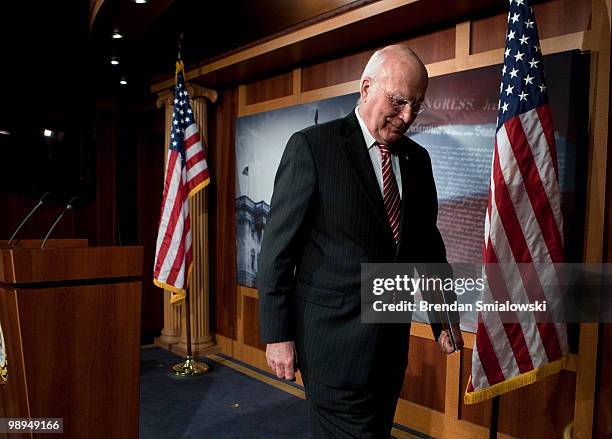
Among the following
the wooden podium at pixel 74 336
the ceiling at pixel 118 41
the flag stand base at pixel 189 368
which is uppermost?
the ceiling at pixel 118 41

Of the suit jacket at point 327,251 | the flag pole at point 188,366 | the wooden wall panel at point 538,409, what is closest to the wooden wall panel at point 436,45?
the suit jacket at point 327,251

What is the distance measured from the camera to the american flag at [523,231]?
6.27ft

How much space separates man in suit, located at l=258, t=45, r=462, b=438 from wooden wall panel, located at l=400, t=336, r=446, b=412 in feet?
4.77

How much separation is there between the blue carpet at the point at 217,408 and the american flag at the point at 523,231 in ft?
4.13

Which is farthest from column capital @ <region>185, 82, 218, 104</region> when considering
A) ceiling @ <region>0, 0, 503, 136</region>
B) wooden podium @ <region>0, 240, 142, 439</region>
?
wooden podium @ <region>0, 240, 142, 439</region>

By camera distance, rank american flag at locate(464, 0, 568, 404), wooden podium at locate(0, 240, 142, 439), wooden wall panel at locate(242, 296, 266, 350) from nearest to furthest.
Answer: wooden podium at locate(0, 240, 142, 439) → american flag at locate(464, 0, 568, 404) → wooden wall panel at locate(242, 296, 266, 350)

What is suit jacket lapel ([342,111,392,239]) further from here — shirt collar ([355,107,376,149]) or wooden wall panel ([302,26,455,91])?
wooden wall panel ([302,26,455,91])

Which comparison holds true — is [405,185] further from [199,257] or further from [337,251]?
[199,257]

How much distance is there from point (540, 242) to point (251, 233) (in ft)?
7.60

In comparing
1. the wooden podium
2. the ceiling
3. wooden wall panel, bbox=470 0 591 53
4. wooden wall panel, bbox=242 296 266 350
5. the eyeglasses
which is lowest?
wooden wall panel, bbox=242 296 266 350

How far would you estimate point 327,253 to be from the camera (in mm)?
1304

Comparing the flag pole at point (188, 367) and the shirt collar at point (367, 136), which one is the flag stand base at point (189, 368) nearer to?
the flag pole at point (188, 367)

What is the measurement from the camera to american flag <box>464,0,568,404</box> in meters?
1.91

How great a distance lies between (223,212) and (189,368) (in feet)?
4.31
